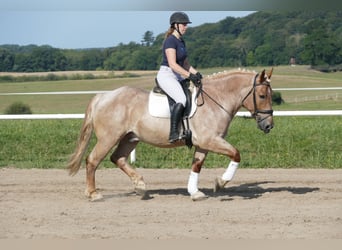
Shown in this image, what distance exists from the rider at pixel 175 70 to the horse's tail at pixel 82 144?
1.11m

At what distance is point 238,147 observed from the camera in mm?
12508

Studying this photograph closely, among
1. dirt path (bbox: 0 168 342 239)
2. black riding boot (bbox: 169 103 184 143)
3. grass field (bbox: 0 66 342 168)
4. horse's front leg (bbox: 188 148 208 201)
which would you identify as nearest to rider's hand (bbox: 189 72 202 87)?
black riding boot (bbox: 169 103 184 143)

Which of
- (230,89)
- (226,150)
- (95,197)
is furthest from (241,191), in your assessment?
(95,197)

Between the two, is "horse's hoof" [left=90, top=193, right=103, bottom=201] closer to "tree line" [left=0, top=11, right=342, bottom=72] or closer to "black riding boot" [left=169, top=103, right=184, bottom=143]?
"black riding boot" [left=169, top=103, right=184, bottom=143]

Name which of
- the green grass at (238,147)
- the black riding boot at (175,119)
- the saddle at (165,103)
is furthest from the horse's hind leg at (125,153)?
the green grass at (238,147)

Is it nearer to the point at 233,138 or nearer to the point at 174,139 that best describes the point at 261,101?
the point at 174,139

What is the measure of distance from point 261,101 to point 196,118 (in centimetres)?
90

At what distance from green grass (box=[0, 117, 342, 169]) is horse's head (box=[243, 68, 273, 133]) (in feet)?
11.9

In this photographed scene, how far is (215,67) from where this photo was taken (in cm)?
1109

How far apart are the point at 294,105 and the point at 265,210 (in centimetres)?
1039

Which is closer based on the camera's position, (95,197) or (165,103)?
(165,103)

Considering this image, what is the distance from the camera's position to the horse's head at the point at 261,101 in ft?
24.2

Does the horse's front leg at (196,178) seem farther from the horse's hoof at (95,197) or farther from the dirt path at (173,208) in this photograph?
the horse's hoof at (95,197)

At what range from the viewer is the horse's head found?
739cm
